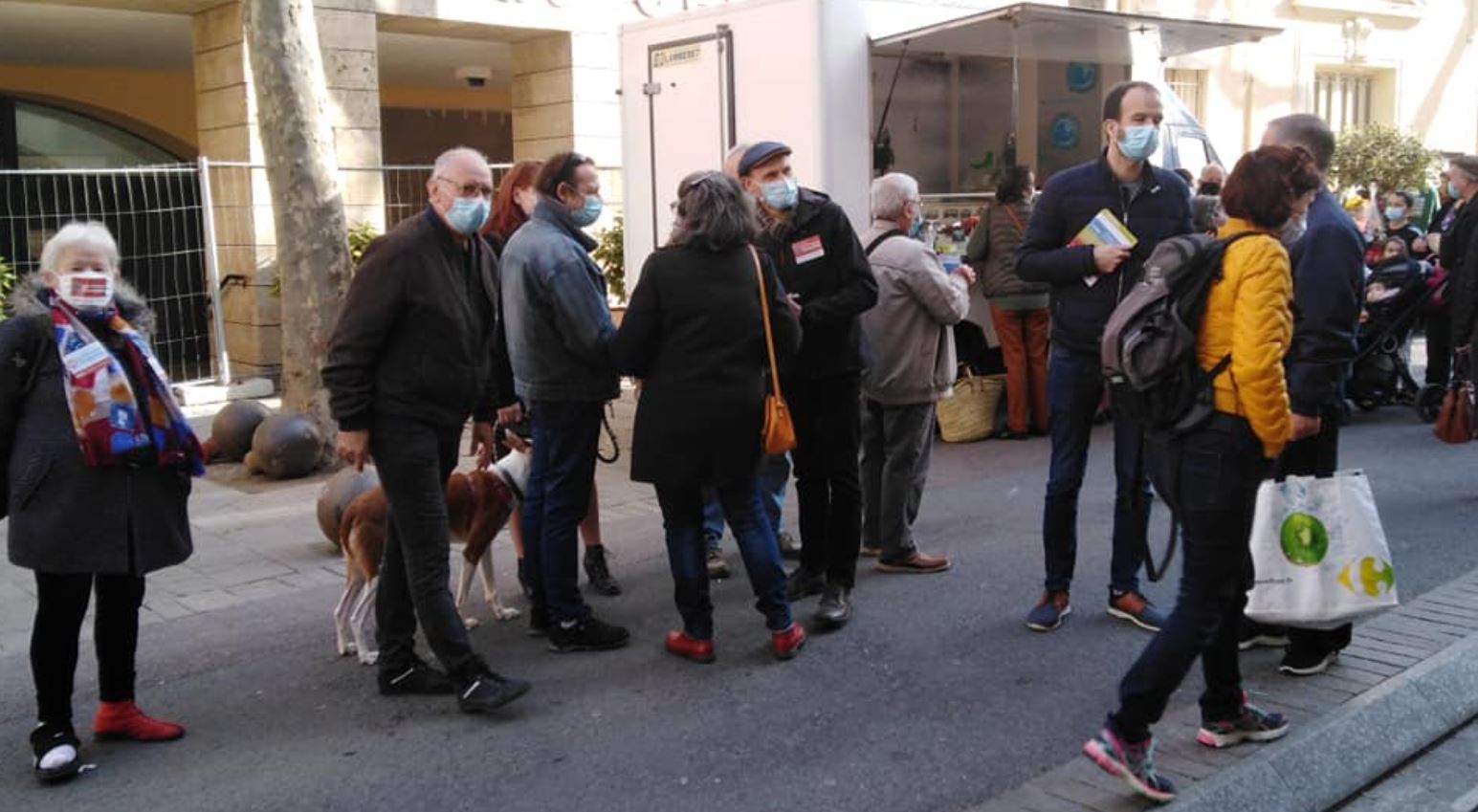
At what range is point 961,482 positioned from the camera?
8344 millimetres

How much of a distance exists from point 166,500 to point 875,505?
3.23 meters

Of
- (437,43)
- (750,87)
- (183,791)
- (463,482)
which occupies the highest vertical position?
(437,43)

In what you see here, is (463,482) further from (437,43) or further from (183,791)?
(437,43)

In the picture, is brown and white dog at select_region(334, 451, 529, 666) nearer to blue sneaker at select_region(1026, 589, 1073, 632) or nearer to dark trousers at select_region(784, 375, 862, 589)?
dark trousers at select_region(784, 375, 862, 589)

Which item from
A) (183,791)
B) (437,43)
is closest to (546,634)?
(183,791)

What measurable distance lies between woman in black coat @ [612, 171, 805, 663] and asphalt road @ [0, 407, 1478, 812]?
24.2 inches

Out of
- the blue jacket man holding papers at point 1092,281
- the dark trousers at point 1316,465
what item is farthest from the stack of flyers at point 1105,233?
the dark trousers at point 1316,465

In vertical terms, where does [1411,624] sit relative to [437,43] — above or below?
below

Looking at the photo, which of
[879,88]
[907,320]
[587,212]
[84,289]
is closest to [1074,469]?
[907,320]

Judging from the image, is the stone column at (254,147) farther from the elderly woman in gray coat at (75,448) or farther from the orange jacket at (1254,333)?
the orange jacket at (1254,333)

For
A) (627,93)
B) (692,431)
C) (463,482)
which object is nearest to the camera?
(692,431)

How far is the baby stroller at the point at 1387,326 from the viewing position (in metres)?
9.80

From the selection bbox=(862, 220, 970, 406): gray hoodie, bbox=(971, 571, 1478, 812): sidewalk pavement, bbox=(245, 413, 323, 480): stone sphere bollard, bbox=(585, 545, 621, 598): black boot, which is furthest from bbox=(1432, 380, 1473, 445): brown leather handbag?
bbox=(245, 413, 323, 480): stone sphere bollard

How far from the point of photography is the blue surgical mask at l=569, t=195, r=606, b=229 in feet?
16.9
